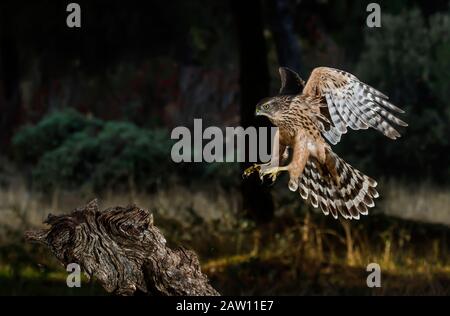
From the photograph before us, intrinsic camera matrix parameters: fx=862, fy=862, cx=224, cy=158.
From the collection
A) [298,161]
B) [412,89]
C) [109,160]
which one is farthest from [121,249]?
[412,89]

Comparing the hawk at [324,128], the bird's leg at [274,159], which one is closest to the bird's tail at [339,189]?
the hawk at [324,128]

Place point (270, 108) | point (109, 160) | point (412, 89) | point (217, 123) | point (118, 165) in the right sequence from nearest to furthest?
point (270, 108), point (118, 165), point (109, 160), point (412, 89), point (217, 123)

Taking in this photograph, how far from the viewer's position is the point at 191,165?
15836 millimetres

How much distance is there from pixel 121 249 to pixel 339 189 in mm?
1223

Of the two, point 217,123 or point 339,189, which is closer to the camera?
point 339,189

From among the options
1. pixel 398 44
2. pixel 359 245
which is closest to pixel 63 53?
pixel 398 44

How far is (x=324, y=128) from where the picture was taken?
3398 mm

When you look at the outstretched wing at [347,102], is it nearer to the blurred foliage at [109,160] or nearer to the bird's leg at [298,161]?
the bird's leg at [298,161]

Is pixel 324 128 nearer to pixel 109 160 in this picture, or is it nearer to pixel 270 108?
pixel 270 108

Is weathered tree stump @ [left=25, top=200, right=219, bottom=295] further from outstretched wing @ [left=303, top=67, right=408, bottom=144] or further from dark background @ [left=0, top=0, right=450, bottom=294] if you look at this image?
dark background @ [left=0, top=0, right=450, bottom=294]

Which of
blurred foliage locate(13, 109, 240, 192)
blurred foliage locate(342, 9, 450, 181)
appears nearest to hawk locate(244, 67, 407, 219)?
blurred foliage locate(13, 109, 240, 192)

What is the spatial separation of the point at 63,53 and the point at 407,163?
836 centimetres

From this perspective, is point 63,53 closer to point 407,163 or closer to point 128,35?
point 128,35

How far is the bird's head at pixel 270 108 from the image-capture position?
337 centimetres
